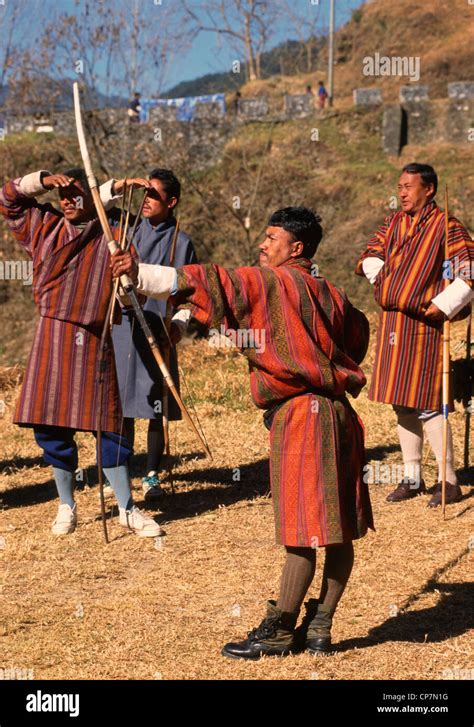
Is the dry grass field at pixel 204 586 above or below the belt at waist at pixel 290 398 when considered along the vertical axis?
below

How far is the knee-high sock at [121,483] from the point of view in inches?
216

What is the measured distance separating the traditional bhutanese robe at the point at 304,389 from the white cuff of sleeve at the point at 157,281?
4.9 inches

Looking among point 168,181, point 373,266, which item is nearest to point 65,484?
point 168,181

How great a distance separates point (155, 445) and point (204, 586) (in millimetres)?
1727

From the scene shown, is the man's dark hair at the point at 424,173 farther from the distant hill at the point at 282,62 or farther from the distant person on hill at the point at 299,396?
the distant hill at the point at 282,62

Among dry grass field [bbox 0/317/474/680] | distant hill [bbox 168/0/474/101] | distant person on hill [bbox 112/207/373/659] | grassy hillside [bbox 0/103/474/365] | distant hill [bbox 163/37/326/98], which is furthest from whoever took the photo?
distant hill [bbox 163/37/326/98]

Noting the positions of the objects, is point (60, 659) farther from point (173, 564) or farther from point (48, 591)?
point (173, 564)

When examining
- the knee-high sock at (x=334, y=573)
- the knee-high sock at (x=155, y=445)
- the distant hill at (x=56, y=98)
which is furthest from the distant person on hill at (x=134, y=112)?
the knee-high sock at (x=334, y=573)

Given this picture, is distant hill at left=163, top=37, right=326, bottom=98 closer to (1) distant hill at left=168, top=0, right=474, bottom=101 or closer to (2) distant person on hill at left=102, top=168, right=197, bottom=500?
(1) distant hill at left=168, top=0, right=474, bottom=101

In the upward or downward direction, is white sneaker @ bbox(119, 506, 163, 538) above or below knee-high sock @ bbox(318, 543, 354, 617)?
below

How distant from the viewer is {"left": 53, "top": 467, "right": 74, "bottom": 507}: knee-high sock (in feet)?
18.4

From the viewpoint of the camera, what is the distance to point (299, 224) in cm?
373

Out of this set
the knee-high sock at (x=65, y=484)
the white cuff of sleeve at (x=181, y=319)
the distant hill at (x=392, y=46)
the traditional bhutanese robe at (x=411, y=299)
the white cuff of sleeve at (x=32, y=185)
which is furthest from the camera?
the distant hill at (x=392, y=46)

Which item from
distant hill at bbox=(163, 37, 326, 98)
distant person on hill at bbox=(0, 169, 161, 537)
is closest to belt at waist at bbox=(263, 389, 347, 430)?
distant person on hill at bbox=(0, 169, 161, 537)
